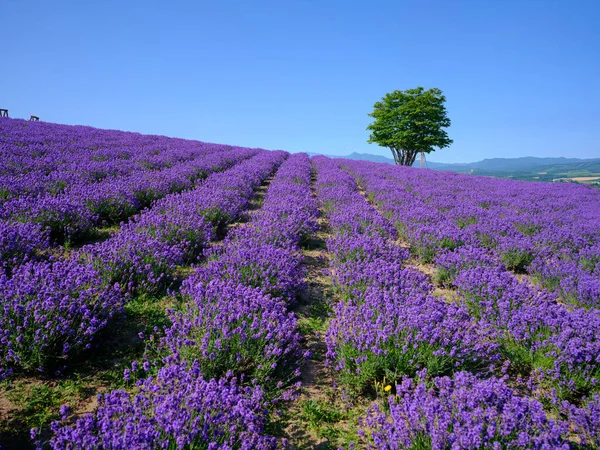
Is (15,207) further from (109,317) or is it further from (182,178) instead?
(182,178)

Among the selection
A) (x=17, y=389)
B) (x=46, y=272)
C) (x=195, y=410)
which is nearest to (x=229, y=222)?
(x=46, y=272)

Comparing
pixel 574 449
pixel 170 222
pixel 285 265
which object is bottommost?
pixel 574 449

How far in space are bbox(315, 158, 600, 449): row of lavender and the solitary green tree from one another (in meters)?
28.4

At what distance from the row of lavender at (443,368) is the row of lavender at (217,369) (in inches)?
20.8

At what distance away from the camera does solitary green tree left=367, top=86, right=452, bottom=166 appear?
29.1 meters

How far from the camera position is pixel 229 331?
2.43m

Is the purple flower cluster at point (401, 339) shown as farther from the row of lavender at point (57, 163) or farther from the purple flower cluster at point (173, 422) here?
the row of lavender at point (57, 163)

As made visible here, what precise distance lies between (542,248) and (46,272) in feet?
20.6

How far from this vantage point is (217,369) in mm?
2330

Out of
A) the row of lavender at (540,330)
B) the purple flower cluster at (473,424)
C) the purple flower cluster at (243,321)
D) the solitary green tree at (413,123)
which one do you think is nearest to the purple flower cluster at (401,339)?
the row of lavender at (540,330)

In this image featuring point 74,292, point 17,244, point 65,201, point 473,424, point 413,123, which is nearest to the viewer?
point 473,424

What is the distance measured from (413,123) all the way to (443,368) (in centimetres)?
3052

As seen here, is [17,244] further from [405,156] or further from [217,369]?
[405,156]

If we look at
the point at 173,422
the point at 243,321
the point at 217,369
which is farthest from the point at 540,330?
the point at 173,422
